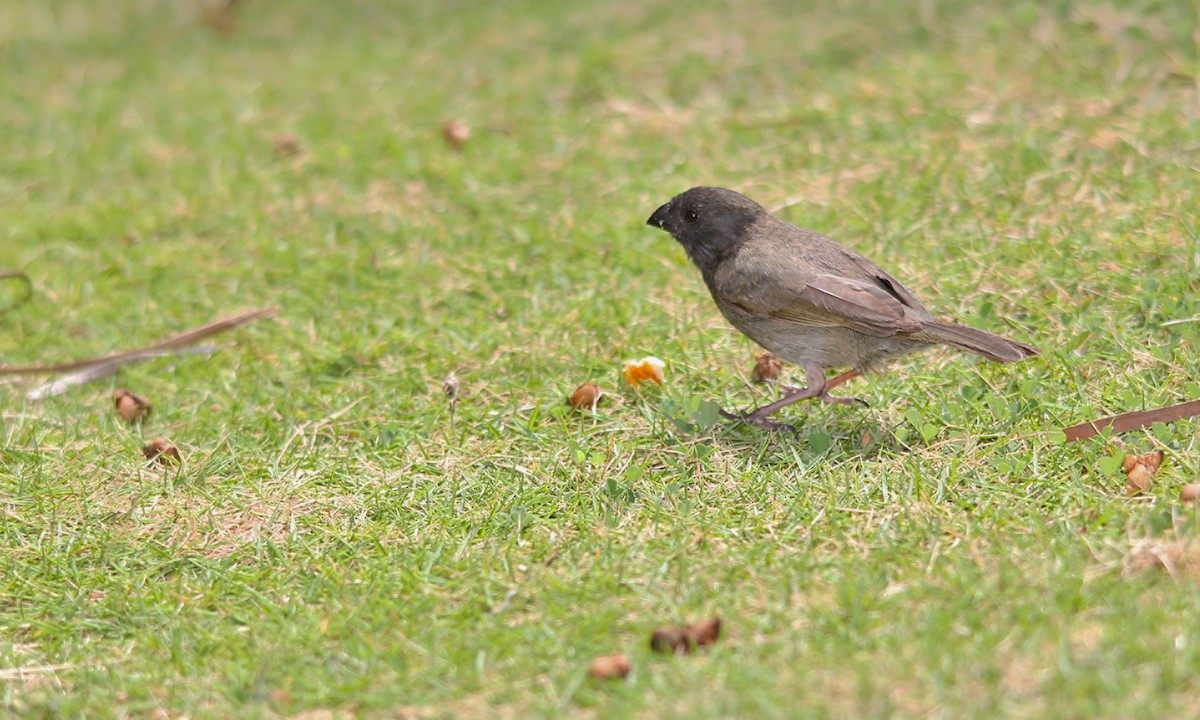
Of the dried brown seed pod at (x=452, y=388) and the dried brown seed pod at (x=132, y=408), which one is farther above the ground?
the dried brown seed pod at (x=452, y=388)

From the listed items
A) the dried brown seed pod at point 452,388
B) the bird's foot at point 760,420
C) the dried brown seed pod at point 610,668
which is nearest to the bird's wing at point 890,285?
the bird's foot at point 760,420

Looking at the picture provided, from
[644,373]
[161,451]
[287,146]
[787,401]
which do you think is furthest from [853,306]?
[287,146]

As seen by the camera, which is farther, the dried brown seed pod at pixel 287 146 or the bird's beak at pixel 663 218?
the dried brown seed pod at pixel 287 146

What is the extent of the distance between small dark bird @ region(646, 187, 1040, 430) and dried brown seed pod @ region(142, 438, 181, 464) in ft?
6.46

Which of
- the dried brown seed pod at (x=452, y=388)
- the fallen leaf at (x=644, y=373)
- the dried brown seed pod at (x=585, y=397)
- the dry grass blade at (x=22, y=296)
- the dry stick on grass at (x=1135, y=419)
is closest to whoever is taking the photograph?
the dry stick on grass at (x=1135, y=419)

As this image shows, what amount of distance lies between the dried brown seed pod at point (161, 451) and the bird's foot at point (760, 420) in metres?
1.91

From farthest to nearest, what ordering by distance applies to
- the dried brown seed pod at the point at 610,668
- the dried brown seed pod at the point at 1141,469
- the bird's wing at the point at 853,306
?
1. the bird's wing at the point at 853,306
2. the dried brown seed pod at the point at 1141,469
3. the dried brown seed pod at the point at 610,668

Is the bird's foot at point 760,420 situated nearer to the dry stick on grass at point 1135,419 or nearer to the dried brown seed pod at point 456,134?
the dry stick on grass at point 1135,419

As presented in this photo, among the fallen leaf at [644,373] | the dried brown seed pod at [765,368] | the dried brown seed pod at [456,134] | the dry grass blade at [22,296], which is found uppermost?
the dried brown seed pod at [456,134]

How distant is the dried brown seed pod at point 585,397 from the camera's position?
4594mm

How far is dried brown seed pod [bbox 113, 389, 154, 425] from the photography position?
16.0ft

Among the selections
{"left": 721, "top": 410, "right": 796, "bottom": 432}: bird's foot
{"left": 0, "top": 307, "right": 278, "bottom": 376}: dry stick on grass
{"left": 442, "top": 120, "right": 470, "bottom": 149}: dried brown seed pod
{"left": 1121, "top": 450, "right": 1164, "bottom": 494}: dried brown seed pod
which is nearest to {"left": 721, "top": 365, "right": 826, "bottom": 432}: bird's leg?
{"left": 721, "top": 410, "right": 796, "bottom": 432}: bird's foot

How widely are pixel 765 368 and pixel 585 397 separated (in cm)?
75

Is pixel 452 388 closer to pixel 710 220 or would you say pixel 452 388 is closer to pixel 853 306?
pixel 710 220
